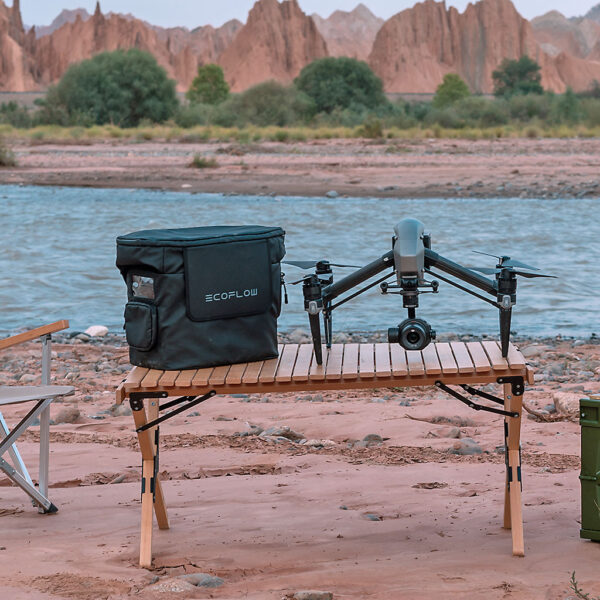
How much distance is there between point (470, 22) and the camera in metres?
97.0

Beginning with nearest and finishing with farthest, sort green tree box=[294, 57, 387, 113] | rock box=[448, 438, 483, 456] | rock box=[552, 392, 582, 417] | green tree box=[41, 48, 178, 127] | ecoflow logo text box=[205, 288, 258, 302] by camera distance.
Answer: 1. ecoflow logo text box=[205, 288, 258, 302]
2. rock box=[448, 438, 483, 456]
3. rock box=[552, 392, 582, 417]
4. green tree box=[41, 48, 178, 127]
5. green tree box=[294, 57, 387, 113]

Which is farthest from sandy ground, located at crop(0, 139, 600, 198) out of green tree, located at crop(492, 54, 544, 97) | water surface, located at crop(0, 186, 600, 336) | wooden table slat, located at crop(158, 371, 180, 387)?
green tree, located at crop(492, 54, 544, 97)

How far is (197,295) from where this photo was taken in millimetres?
3576

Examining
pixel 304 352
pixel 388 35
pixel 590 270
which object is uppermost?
pixel 388 35

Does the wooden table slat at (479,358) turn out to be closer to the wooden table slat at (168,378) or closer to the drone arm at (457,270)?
the drone arm at (457,270)

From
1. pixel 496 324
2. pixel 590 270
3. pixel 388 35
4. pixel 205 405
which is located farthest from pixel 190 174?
pixel 388 35

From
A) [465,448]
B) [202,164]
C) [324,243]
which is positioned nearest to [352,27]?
[202,164]

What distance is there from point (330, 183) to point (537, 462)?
16.8m

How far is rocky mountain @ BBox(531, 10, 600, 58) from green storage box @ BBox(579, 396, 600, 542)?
116 meters

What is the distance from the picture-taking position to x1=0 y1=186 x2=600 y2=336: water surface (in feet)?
32.1

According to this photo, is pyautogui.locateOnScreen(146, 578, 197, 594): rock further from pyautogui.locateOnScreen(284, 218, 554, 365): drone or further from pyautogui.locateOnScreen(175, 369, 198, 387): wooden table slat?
pyautogui.locateOnScreen(284, 218, 554, 365): drone

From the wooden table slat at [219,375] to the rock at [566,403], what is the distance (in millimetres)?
2574

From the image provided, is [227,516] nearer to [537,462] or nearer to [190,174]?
[537,462]

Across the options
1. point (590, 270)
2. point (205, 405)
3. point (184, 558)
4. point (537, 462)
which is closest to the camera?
point (184, 558)
